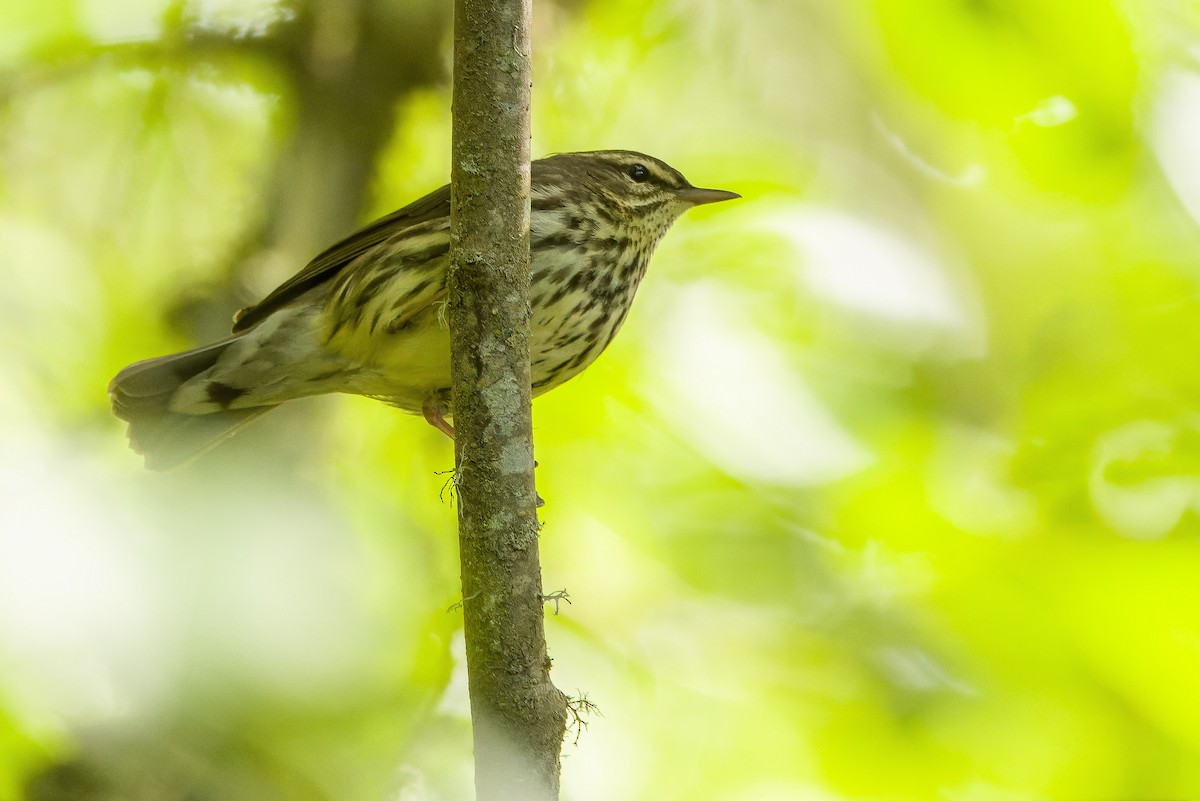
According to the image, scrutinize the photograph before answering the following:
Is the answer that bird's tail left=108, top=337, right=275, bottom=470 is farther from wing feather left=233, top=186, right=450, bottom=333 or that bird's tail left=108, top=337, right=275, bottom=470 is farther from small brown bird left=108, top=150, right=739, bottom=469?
wing feather left=233, top=186, right=450, bottom=333

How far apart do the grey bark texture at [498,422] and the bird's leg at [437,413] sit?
4.48ft

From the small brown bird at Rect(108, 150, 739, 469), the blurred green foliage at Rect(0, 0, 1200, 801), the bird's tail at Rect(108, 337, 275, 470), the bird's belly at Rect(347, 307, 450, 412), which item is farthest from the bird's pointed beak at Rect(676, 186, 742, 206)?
the bird's tail at Rect(108, 337, 275, 470)

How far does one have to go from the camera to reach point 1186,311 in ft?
14.7

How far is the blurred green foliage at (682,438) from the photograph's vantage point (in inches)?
163

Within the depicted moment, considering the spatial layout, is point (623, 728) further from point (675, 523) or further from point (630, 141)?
point (630, 141)

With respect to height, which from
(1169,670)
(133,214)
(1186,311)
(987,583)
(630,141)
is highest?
(630,141)

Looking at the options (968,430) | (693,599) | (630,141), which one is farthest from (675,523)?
(630,141)

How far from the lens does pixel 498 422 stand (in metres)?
3.09

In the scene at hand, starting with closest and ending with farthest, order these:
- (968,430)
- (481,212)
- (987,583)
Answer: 1. (481,212)
2. (987,583)
3. (968,430)

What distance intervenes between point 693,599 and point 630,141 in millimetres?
2001

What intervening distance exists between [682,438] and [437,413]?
97cm

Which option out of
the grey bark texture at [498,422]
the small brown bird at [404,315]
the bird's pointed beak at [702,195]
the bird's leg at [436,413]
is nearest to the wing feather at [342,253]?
the small brown bird at [404,315]

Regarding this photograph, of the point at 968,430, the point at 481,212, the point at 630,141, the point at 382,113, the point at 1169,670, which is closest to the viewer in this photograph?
the point at 481,212

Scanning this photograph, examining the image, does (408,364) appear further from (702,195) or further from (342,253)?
(702,195)
